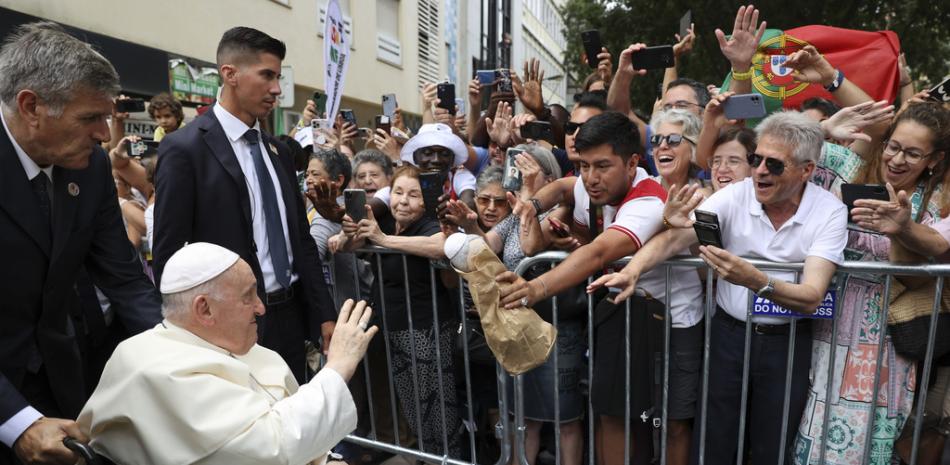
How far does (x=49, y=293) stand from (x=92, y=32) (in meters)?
8.98

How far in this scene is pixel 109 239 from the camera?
2.72 meters

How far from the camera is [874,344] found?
284 centimetres

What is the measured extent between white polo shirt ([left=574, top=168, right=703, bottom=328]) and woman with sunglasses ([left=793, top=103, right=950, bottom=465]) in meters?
0.53

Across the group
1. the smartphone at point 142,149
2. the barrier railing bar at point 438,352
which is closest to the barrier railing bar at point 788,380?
A: the barrier railing bar at point 438,352

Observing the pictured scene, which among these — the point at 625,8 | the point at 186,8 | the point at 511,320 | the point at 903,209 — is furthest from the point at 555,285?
the point at 625,8

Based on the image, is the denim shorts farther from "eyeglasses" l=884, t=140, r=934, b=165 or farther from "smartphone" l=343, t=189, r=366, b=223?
"eyeglasses" l=884, t=140, r=934, b=165

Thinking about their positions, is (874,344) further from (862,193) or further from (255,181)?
(255,181)

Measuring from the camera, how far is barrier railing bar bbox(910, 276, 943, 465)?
268 centimetres

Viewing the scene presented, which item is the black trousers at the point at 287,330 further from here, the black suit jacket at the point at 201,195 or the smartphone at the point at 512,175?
the smartphone at the point at 512,175

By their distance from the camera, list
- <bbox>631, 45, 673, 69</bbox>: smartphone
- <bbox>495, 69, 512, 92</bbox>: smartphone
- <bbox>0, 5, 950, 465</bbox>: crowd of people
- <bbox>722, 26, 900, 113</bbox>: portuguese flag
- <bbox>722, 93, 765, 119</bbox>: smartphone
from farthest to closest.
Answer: <bbox>495, 69, 512, 92</bbox>: smartphone
<bbox>722, 26, 900, 113</bbox>: portuguese flag
<bbox>631, 45, 673, 69</bbox>: smartphone
<bbox>722, 93, 765, 119</bbox>: smartphone
<bbox>0, 5, 950, 465</bbox>: crowd of people

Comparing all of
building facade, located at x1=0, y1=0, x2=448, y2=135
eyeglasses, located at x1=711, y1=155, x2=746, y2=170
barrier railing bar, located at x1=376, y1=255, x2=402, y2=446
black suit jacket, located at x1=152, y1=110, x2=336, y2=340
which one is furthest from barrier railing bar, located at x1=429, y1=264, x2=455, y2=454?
building facade, located at x1=0, y1=0, x2=448, y2=135

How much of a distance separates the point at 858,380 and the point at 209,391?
2513 mm

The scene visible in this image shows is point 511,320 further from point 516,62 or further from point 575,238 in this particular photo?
point 516,62

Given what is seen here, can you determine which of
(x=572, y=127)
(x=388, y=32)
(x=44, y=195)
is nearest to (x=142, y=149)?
(x=44, y=195)
